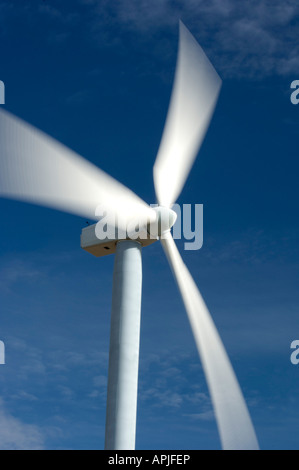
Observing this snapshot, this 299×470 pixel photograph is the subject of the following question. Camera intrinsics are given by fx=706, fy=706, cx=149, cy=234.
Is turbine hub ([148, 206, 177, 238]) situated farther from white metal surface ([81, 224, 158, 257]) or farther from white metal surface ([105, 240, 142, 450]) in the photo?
white metal surface ([105, 240, 142, 450])

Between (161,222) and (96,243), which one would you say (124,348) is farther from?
(161,222)

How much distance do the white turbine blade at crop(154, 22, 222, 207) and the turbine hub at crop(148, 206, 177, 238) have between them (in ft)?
2.09

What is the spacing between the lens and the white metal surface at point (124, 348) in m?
24.6

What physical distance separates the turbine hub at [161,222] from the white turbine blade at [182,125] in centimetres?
64

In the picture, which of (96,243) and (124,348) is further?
(96,243)

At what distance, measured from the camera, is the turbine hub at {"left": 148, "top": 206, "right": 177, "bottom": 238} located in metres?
27.2

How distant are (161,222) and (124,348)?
509 cm

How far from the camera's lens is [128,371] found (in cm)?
2519

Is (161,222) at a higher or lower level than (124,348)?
higher

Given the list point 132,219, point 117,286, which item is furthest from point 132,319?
point 132,219

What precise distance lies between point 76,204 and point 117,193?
5.59ft

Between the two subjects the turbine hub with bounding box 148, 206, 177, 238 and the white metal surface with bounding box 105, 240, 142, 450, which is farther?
the turbine hub with bounding box 148, 206, 177, 238

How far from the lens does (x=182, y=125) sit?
1094 inches
